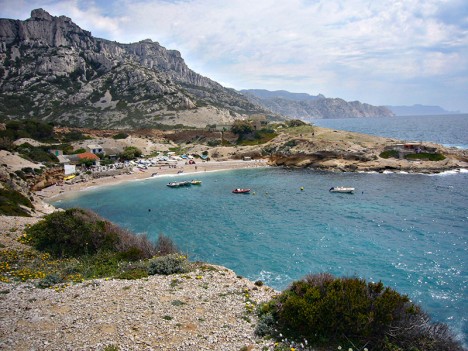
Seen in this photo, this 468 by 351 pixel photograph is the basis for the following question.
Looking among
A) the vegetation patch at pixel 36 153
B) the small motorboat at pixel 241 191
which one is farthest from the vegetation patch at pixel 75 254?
the vegetation patch at pixel 36 153

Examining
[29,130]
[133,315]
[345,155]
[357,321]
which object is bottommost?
[357,321]

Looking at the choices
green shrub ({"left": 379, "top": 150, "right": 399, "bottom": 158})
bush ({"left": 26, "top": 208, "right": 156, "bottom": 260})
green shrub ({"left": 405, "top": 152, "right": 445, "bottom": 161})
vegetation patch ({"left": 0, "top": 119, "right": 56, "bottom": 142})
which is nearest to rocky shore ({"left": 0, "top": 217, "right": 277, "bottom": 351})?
bush ({"left": 26, "top": 208, "right": 156, "bottom": 260})

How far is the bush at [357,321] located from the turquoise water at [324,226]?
841 cm

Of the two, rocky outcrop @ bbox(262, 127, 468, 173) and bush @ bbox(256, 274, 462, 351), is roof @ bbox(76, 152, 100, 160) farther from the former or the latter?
bush @ bbox(256, 274, 462, 351)

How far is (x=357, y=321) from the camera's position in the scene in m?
12.0

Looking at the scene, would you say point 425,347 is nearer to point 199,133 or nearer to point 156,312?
point 156,312

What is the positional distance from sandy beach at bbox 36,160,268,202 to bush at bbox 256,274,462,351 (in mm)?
50225

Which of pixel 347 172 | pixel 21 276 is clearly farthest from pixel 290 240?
pixel 347 172

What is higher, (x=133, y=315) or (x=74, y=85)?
(x=74, y=85)

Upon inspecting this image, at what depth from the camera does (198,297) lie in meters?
15.2

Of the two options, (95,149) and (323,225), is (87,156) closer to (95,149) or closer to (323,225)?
(95,149)

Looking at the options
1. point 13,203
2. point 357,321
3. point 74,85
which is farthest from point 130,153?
point 74,85

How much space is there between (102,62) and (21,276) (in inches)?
7091

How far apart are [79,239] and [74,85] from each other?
158378 mm
